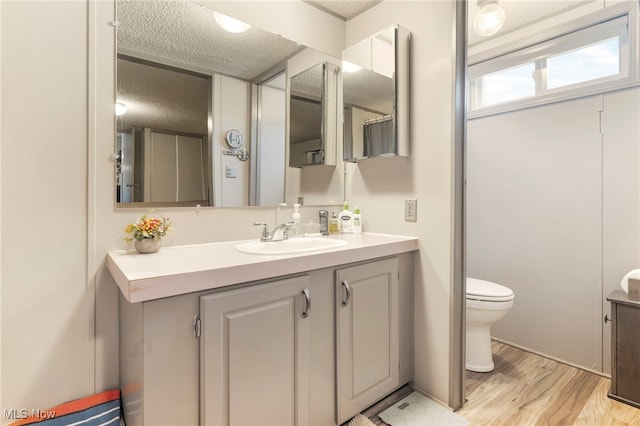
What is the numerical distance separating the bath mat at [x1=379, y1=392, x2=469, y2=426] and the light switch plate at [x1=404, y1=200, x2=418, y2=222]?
954 millimetres

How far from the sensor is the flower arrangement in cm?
132

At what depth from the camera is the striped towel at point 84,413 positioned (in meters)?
1.18

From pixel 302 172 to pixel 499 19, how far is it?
1378 mm

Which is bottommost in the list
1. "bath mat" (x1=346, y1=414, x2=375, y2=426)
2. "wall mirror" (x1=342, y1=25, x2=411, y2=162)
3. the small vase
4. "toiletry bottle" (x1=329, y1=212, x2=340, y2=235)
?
"bath mat" (x1=346, y1=414, x2=375, y2=426)

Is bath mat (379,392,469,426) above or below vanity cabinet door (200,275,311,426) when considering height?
below

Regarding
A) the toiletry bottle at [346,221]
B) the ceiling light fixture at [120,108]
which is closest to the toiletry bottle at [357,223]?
the toiletry bottle at [346,221]

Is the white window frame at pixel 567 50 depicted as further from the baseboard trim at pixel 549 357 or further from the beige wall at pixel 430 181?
the baseboard trim at pixel 549 357

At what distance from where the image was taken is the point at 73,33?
1276 mm

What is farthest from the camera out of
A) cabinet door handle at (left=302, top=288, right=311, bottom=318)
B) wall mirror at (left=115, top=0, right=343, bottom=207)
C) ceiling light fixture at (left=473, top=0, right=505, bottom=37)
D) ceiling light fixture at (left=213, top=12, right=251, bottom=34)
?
ceiling light fixture at (left=473, top=0, right=505, bottom=37)

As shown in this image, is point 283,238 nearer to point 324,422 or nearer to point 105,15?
point 324,422

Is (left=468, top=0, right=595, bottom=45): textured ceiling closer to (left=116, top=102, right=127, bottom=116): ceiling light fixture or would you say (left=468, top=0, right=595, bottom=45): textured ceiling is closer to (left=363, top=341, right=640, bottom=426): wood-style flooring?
(left=116, top=102, right=127, bottom=116): ceiling light fixture

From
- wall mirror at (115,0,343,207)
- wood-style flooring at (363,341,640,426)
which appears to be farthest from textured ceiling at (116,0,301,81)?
wood-style flooring at (363,341,640,426)

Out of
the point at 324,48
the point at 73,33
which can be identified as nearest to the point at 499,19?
the point at 324,48

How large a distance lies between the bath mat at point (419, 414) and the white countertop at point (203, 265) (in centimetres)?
78
